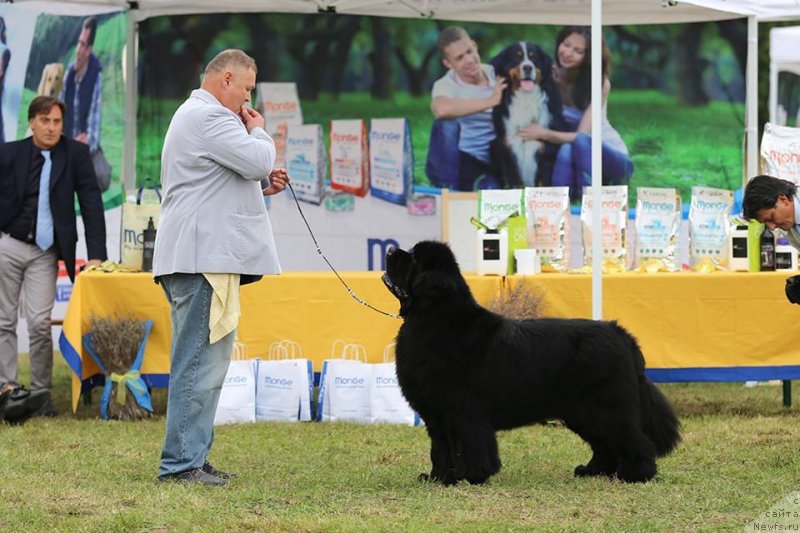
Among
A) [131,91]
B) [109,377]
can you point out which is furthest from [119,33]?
[109,377]

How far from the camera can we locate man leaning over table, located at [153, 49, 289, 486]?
5043 mm

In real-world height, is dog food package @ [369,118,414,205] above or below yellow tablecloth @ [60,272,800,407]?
above

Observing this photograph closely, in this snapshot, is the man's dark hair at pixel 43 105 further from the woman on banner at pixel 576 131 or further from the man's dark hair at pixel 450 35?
the woman on banner at pixel 576 131

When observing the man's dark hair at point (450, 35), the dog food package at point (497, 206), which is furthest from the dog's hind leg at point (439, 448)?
the man's dark hair at point (450, 35)

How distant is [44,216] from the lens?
7539 millimetres

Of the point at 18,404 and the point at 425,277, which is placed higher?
the point at 425,277

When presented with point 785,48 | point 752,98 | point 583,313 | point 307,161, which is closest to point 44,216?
point 307,161

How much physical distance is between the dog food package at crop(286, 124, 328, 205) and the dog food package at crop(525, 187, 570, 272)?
2.43 meters

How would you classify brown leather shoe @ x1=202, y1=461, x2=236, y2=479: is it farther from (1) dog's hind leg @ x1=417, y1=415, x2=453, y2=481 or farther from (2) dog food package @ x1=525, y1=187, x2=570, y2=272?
(2) dog food package @ x1=525, y1=187, x2=570, y2=272

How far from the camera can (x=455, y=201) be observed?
7977mm

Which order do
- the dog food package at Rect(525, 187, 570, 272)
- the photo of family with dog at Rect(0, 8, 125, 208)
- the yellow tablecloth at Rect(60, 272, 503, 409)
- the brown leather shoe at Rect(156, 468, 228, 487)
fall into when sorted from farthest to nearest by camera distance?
the photo of family with dog at Rect(0, 8, 125, 208), the dog food package at Rect(525, 187, 570, 272), the yellow tablecloth at Rect(60, 272, 503, 409), the brown leather shoe at Rect(156, 468, 228, 487)

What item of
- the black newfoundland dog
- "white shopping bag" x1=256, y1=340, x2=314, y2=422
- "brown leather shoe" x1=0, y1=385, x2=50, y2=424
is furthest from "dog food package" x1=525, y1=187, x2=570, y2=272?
"brown leather shoe" x1=0, y1=385, x2=50, y2=424

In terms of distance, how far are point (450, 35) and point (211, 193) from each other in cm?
486

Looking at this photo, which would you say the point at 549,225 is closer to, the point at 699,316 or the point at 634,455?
the point at 699,316
